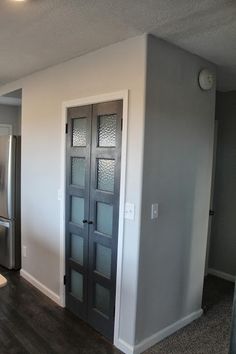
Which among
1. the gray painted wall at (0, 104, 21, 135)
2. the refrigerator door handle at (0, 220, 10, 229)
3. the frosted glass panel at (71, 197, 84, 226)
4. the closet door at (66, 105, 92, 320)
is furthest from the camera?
the gray painted wall at (0, 104, 21, 135)

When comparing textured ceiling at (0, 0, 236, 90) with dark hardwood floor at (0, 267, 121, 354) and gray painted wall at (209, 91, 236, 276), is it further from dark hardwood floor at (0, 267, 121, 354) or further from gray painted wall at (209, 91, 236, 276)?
dark hardwood floor at (0, 267, 121, 354)

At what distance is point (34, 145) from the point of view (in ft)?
11.5

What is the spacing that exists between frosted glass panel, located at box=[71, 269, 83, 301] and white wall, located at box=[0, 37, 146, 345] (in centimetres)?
24

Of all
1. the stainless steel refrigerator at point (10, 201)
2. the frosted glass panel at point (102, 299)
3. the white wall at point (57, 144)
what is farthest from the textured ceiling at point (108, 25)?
the frosted glass panel at point (102, 299)

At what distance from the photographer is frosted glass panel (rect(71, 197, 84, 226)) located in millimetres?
2873

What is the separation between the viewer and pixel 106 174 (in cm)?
258

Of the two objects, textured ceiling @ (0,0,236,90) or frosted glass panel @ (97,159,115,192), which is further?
frosted glass panel @ (97,159,115,192)

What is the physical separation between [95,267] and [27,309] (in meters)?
0.95

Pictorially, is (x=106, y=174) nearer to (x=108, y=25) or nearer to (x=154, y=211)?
(x=154, y=211)

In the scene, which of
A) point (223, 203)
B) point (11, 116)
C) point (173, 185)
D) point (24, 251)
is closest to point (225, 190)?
point (223, 203)

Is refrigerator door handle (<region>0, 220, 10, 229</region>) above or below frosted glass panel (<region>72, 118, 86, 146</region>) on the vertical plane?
below

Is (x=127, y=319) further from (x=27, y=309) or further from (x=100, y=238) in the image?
(x=27, y=309)

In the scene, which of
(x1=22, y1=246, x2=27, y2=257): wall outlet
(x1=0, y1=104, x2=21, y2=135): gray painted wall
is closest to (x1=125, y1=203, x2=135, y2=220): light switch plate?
(x1=22, y1=246, x2=27, y2=257): wall outlet

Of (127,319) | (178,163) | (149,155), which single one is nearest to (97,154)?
(149,155)
